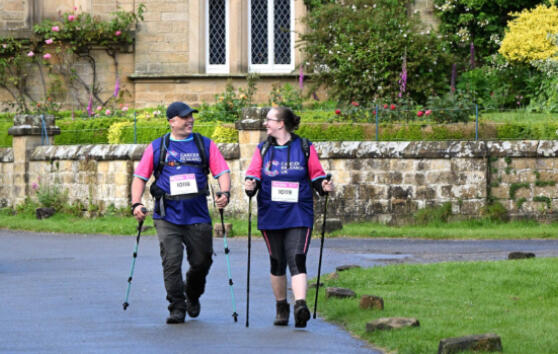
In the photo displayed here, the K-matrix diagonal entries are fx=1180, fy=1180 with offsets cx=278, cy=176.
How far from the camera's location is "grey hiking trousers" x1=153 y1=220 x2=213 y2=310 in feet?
31.3

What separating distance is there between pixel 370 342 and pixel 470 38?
18.6 metres

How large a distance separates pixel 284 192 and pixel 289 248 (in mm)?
447

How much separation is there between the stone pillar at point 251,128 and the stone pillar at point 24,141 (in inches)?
207

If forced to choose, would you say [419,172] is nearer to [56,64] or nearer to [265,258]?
[265,258]

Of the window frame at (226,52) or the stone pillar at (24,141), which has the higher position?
the window frame at (226,52)

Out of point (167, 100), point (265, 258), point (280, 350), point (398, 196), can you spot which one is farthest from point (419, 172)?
point (280, 350)

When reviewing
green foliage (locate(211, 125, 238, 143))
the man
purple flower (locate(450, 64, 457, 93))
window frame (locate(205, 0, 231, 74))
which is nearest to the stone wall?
green foliage (locate(211, 125, 238, 143))

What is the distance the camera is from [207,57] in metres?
27.7

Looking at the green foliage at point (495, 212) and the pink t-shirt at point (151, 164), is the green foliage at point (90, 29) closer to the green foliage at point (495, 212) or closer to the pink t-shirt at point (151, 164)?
the green foliage at point (495, 212)

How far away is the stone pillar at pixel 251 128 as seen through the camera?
19422mm

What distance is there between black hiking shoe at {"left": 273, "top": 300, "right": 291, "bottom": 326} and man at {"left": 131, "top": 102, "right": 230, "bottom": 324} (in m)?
0.78


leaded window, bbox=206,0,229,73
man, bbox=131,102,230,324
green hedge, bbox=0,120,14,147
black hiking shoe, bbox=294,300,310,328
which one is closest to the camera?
black hiking shoe, bbox=294,300,310,328

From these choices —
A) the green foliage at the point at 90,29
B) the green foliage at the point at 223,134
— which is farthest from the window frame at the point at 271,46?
the green foliage at the point at 223,134

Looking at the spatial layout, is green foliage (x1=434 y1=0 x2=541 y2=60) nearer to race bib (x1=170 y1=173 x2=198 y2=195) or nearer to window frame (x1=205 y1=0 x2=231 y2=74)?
window frame (x1=205 y1=0 x2=231 y2=74)
